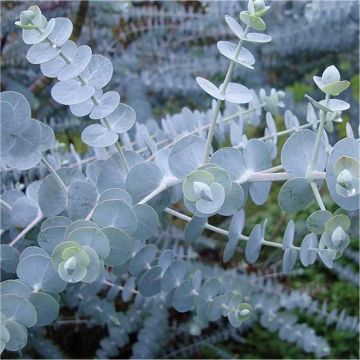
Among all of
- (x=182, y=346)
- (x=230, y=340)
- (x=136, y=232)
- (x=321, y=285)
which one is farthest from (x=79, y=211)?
(x=321, y=285)

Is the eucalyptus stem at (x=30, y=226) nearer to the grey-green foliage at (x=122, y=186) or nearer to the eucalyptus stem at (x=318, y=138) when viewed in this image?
the grey-green foliage at (x=122, y=186)

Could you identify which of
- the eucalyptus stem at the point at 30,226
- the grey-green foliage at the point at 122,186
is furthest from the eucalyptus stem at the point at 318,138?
the eucalyptus stem at the point at 30,226

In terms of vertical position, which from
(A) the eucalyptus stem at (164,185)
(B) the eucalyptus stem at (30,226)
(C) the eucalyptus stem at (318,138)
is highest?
(C) the eucalyptus stem at (318,138)

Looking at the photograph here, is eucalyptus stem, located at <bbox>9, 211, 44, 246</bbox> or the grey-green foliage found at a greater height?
the grey-green foliage

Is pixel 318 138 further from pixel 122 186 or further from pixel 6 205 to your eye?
pixel 6 205

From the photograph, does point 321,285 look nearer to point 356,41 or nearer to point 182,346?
point 182,346

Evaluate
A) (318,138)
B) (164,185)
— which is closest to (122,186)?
(164,185)

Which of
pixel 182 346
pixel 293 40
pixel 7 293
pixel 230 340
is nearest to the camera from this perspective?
pixel 7 293

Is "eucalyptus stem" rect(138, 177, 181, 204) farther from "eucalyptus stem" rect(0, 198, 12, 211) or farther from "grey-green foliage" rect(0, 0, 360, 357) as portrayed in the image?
"eucalyptus stem" rect(0, 198, 12, 211)

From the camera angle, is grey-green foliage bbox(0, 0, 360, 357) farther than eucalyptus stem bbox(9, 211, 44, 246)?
No

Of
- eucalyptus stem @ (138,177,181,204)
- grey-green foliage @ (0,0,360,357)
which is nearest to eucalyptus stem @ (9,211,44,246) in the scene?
grey-green foliage @ (0,0,360,357)

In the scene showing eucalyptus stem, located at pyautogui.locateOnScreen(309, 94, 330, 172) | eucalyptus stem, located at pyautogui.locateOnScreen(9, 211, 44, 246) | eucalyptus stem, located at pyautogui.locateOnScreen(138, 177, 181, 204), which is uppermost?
eucalyptus stem, located at pyautogui.locateOnScreen(309, 94, 330, 172)
